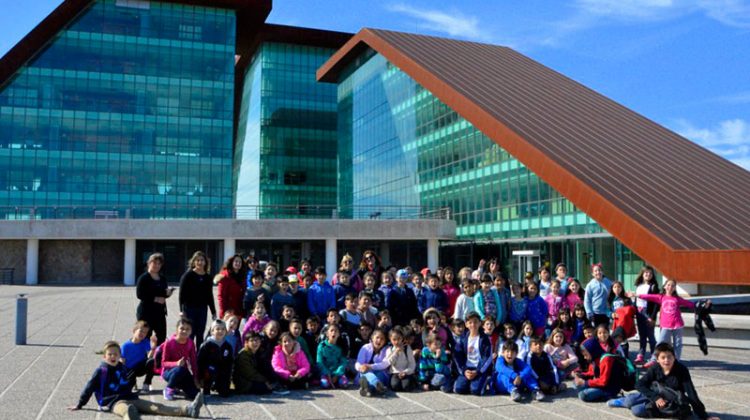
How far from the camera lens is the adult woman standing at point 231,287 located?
10734mm

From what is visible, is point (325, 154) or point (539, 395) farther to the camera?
point (325, 154)

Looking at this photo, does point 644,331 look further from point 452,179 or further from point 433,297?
point 452,179

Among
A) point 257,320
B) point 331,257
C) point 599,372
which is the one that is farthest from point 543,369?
point 331,257

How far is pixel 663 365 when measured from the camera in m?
7.83

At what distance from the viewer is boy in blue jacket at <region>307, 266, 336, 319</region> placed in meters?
11.1

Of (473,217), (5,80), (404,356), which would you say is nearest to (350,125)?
(473,217)

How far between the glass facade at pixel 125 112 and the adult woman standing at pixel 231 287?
44.9m

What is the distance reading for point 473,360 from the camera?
31.0 ft

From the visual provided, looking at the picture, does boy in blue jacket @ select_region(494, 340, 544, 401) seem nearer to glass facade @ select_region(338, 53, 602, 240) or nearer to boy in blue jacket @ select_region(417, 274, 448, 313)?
boy in blue jacket @ select_region(417, 274, 448, 313)

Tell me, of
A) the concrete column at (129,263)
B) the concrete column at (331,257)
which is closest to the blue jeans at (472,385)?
the concrete column at (331,257)

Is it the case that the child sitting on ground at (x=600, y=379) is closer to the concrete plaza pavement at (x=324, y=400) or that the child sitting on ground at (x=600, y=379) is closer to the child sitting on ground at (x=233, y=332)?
the concrete plaza pavement at (x=324, y=400)

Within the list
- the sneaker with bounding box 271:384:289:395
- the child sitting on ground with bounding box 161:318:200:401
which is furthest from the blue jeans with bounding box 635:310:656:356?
the child sitting on ground with bounding box 161:318:200:401

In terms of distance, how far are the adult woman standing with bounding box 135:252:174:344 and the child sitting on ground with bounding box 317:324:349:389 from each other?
2327 mm

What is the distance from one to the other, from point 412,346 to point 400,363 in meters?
1.15
